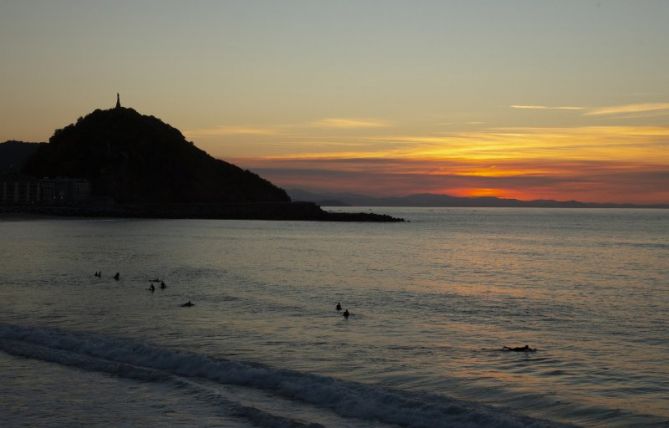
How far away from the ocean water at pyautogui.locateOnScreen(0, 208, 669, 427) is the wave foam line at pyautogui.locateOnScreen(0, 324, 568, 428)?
6 centimetres

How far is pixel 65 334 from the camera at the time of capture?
24953 millimetres

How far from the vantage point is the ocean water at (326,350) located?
16.7 meters

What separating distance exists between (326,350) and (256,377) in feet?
15.5

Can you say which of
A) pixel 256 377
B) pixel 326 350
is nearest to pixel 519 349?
pixel 326 350

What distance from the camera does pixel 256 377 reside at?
19562mm

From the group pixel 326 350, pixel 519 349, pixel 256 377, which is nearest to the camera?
pixel 256 377

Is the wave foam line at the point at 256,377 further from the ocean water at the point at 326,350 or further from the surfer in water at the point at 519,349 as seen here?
the surfer in water at the point at 519,349

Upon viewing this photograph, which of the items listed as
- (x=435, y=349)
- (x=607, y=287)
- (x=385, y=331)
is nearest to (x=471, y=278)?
(x=607, y=287)

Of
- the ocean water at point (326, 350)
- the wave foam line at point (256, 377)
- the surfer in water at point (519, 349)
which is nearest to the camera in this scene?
the wave foam line at point (256, 377)

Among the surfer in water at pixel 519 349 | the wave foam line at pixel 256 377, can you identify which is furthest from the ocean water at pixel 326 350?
the surfer in water at pixel 519 349

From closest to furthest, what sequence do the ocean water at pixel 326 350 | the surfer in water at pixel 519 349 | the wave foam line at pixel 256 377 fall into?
the wave foam line at pixel 256 377, the ocean water at pixel 326 350, the surfer in water at pixel 519 349

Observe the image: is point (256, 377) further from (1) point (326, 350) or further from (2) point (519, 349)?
(2) point (519, 349)

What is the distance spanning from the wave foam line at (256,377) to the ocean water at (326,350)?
63 mm

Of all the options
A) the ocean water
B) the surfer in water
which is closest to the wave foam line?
the ocean water
